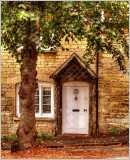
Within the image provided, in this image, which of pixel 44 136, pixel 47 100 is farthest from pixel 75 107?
pixel 44 136

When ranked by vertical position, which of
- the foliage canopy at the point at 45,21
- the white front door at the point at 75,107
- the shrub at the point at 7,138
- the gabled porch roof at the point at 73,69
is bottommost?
the shrub at the point at 7,138

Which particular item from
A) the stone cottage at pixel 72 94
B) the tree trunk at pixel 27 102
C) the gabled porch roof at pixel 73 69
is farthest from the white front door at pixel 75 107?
the tree trunk at pixel 27 102

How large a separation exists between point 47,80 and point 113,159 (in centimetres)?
761

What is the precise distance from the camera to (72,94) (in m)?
18.1

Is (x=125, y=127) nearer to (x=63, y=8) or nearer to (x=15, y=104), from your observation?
(x=15, y=104)

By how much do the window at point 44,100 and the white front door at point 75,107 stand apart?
607 mm

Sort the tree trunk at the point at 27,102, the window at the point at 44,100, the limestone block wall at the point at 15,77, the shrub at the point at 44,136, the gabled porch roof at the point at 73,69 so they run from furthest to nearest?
1. the window at the point at 44,100
2. the limestone block wall at the point at 15,77
3. the shrub at the point at 44,136
4. the gabled porch roof at the point at 73,69
5. the tree trunk at the point at 27,102

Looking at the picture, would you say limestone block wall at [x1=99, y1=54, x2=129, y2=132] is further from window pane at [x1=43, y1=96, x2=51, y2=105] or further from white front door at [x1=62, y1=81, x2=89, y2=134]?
window pane at [x1=43, y1=96, x2=51, y2=105]

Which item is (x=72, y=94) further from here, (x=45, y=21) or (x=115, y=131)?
(x=45, y=21)

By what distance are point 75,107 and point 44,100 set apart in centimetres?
154

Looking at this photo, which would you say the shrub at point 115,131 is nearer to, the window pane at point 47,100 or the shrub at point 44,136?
the shrub at point 44,136

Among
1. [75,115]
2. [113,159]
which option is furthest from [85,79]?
[113,159]

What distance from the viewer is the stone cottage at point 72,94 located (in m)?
17.4

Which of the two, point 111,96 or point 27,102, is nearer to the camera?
point 27,102
